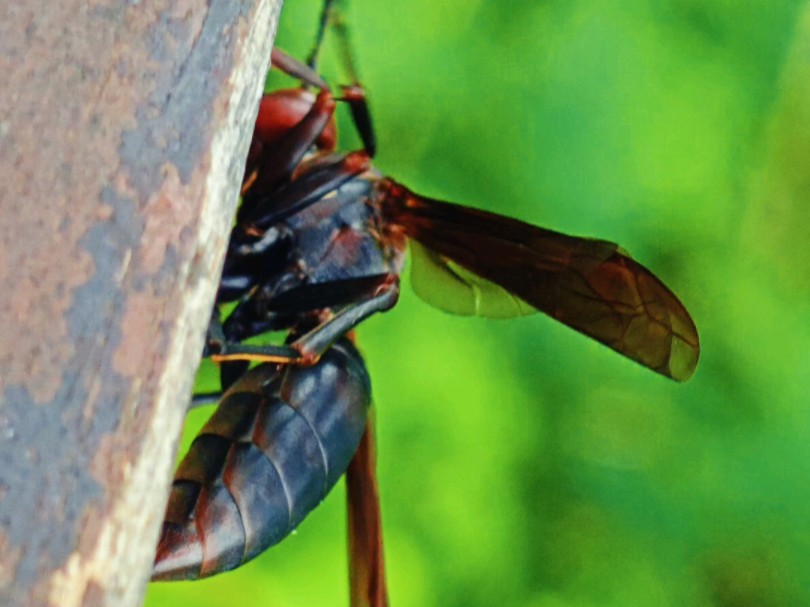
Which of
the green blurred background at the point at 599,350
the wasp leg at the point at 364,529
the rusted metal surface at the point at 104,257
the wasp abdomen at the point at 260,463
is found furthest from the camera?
the green blurred background at the point at 599,350

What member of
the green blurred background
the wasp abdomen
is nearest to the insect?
the wasp abdomen

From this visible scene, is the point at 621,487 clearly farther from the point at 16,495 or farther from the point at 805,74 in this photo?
the point at 16,495

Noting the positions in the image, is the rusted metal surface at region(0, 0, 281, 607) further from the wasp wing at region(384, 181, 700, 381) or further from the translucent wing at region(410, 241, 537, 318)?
the translucent wing at region(410, 241, 537, 318)

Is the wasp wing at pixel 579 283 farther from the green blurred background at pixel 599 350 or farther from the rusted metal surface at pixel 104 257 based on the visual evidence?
the rusted metal surface at pixel 104 257

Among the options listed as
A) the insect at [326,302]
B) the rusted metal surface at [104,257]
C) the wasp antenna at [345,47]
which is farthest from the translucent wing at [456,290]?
the rusted metal surface at [104,257]

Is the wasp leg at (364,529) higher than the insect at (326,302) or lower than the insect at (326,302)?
lower

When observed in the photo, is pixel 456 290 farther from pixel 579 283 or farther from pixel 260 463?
pixel 260 463
